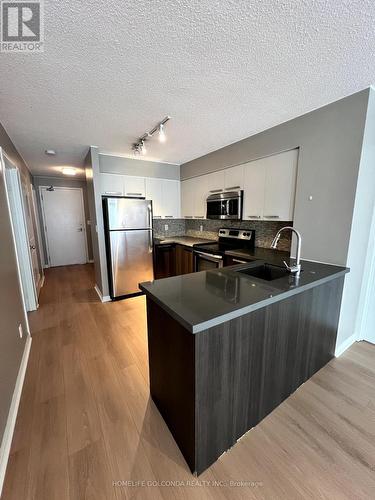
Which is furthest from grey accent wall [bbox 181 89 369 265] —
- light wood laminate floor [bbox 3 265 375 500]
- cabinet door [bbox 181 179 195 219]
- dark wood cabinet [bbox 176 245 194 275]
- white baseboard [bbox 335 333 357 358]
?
cabinet door [bbox 181 179 195 219]

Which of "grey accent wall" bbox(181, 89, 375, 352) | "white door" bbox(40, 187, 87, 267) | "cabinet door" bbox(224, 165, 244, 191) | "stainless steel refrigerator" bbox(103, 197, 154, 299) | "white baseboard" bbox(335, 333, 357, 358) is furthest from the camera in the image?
"white door" bbox(40, 187, 87, 267)

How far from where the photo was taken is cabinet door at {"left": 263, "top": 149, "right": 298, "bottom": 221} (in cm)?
231

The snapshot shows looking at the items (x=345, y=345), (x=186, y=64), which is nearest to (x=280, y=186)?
(x=186, y=64)

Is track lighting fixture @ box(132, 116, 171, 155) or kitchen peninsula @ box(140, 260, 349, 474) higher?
track lighting fixture @ box(132, 116, 171, 155)

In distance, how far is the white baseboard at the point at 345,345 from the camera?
83.8 inches

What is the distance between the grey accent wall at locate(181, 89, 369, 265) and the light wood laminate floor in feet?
3.95

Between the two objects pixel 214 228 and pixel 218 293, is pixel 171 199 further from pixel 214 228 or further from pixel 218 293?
pixel 218 293

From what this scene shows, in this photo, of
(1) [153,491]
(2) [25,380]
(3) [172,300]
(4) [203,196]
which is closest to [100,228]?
(4) [203,196]

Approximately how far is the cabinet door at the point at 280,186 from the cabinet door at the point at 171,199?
2084 millimetres

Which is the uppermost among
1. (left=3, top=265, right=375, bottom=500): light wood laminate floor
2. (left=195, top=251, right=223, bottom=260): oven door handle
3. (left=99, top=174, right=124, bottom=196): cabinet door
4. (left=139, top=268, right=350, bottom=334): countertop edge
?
(left=99, top=174, right=124, bottom=196): cabinet door

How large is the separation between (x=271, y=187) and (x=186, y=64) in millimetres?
1640

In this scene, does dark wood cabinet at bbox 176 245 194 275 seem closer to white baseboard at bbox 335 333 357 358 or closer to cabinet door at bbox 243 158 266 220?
cabinet door at bbox 243 158 266 220

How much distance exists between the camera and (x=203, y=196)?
3.68 m
